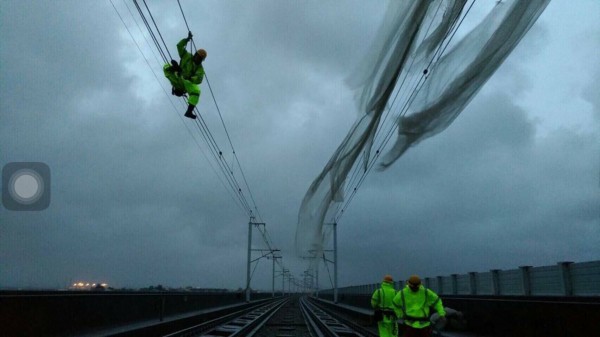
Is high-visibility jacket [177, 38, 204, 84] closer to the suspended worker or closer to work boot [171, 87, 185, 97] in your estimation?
the suspended worker

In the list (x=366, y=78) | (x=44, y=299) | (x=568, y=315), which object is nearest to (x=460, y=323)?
(x=568, y=315)

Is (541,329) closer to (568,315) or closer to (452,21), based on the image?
(568,315)

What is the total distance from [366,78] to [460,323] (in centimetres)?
384

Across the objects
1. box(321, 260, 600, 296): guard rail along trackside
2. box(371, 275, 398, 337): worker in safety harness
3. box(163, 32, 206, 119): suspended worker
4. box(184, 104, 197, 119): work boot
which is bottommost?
box(371, 275, 398, 337): worker in safety harness

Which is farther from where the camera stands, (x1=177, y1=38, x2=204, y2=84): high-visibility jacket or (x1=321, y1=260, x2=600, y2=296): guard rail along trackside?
(x1=321, y1=260, x2=600, y2=296): guard rail along trackside

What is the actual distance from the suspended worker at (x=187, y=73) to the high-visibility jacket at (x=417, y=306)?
4.53 m

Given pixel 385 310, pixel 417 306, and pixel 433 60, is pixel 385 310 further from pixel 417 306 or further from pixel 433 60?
pixel 433 60

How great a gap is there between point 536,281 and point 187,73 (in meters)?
11.0

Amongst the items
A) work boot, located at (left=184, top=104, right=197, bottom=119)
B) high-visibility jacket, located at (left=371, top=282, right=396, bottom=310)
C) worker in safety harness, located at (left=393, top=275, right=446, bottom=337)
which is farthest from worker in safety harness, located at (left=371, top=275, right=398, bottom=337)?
work boot, located at (left=184, top=104, right=197, bottom=119)

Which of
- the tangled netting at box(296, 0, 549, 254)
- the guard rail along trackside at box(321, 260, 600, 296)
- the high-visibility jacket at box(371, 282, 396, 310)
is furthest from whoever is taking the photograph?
the guard rail along trackside at box(321, 260, 600, 296)

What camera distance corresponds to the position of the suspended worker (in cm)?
755

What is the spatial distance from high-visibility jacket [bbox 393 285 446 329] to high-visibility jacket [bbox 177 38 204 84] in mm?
4630

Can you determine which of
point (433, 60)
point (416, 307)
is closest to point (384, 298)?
point (416, 307)

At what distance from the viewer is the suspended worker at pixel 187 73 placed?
755 centimetres
